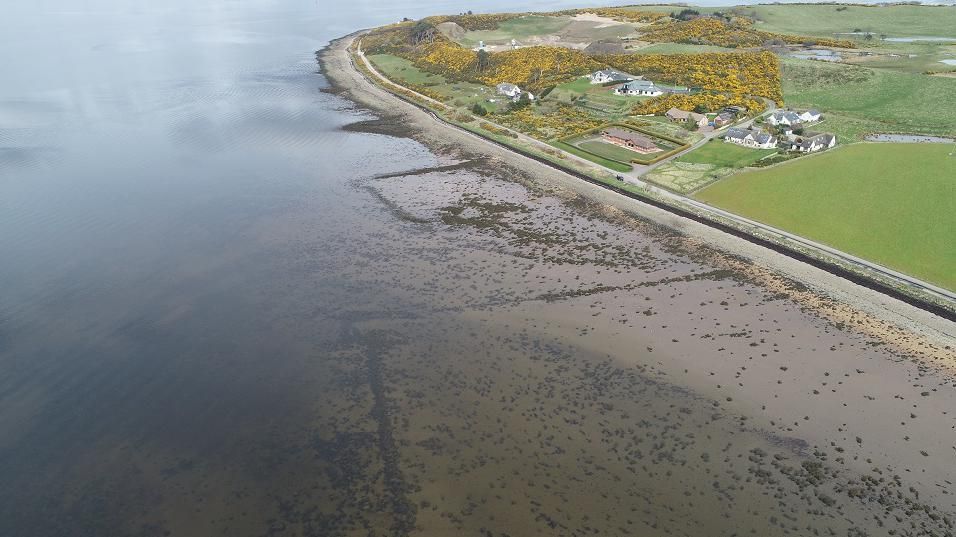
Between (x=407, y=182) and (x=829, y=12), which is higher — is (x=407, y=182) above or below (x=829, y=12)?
below

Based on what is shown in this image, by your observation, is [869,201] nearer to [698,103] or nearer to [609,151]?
[609,151]

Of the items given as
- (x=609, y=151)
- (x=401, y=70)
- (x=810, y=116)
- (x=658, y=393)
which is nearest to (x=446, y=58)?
(x=401, y=70)

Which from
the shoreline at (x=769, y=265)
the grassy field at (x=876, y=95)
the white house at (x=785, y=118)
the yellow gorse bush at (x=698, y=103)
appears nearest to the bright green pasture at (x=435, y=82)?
the shoreline at (x=769, y=265)

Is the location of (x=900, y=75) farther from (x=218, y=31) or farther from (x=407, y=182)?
(x=218, y=31)

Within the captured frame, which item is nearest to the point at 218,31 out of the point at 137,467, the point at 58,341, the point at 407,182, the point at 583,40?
the point at 583,40

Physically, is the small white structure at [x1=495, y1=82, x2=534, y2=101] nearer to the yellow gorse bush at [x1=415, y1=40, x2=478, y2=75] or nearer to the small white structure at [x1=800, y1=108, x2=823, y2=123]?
the yellow gorse bush at [x1=415, y1=40, x2=478, y2=75]
